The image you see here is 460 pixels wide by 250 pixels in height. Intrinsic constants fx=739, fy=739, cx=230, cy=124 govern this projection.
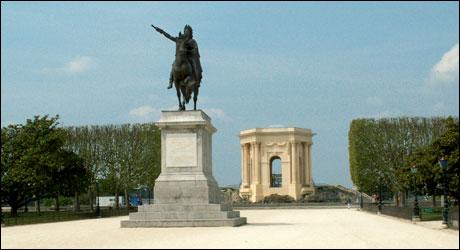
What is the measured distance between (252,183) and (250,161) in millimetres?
3513

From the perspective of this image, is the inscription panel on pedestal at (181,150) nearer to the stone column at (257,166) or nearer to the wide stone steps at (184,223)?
the wide stone steps at (184,223)


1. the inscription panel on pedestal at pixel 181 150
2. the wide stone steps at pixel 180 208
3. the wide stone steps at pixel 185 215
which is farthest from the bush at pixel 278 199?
the wide stone steps at pixel 185 215

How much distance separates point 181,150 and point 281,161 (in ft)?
239

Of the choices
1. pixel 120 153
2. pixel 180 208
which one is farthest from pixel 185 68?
pixel 120 153

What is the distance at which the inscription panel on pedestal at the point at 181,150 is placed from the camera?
29.0 metres

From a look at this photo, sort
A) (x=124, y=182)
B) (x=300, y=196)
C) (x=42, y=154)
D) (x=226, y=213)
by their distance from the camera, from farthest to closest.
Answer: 1. (x=300, y=196)
2. (x=124, y=182)
3. (x=42, y=154)
4. (x=226, y=213)

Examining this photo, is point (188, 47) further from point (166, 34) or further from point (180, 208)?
point (180, 208)

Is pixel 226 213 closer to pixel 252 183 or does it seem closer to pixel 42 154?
pixel 42 154

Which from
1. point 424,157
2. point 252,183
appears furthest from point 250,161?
point 424,157

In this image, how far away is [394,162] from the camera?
68188 mm

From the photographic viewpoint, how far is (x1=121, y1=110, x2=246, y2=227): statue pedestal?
2756cm

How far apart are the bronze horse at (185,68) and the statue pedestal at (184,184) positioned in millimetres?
1213

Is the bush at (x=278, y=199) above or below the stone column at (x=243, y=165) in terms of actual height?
below

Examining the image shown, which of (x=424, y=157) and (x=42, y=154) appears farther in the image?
(x=42, y=154)
